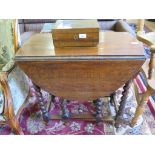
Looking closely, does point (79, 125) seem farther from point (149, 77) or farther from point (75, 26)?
point (75, 26)

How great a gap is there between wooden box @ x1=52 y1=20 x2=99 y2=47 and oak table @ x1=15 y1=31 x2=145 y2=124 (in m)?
0.04

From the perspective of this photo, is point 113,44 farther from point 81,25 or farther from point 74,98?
point 74,98

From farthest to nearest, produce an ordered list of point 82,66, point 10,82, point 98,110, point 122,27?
1. point 122,27
2. point 98,110
3. point 10,82
4. point 82,66

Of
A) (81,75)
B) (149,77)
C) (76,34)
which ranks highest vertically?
(76,34)

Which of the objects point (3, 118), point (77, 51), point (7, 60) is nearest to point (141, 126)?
point (77, 51)

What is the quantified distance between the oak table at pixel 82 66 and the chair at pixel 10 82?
170mm

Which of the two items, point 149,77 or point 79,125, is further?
point 79,125

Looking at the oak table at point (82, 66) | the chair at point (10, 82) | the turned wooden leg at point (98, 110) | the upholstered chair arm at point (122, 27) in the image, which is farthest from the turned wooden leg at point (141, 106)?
the upholstered chair arm at point (122, 27)

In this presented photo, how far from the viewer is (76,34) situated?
4.64 feet

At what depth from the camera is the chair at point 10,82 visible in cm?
150

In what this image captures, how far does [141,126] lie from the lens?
5.93ft

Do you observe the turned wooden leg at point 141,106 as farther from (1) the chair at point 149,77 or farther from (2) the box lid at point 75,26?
(2) the box lid at point 75,26

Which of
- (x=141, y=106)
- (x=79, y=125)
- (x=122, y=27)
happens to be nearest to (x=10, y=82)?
(x=79, y=125)
